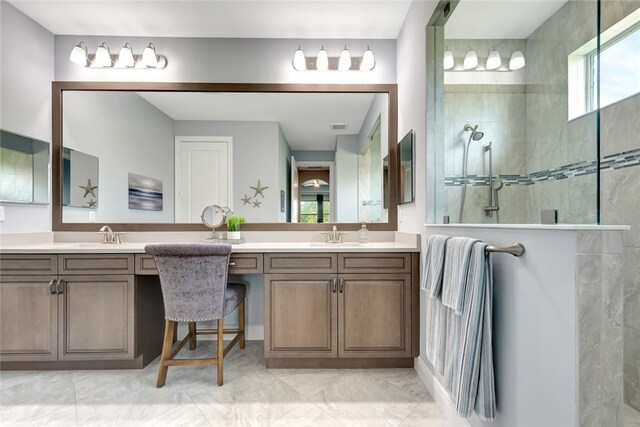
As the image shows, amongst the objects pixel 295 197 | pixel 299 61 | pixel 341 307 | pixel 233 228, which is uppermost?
pixel 299 61

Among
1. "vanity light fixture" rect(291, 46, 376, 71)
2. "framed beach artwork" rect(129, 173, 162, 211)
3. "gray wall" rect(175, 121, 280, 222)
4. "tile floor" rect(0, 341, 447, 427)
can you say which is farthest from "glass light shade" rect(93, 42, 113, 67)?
"tile floor" rect(0, 341, 447, 427)

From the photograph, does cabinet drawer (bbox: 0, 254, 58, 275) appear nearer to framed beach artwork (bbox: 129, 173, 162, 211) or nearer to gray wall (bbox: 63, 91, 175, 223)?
gray wall (bbox: 63, 91, 175, 223)

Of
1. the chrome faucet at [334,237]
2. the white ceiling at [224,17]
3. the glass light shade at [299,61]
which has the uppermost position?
the white ceiling at [224,17]

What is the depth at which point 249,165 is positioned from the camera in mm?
2641

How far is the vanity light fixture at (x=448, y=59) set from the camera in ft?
6.21

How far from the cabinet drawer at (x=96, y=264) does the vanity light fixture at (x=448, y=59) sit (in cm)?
231

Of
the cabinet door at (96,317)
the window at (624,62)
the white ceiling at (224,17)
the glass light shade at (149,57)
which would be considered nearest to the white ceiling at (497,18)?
the window at (624,62)

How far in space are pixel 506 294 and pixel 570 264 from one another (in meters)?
0.32

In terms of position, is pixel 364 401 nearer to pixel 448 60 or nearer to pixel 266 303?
pixel 266 303

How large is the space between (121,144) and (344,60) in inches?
76.3

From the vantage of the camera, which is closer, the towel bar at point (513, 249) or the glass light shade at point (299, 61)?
the towel bar at point (513, 249)

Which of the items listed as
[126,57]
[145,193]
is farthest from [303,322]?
[126,57]

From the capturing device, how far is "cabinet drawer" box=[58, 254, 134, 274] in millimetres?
2072

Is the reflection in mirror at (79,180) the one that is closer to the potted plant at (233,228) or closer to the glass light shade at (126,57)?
the glass light shade at (126,57)
